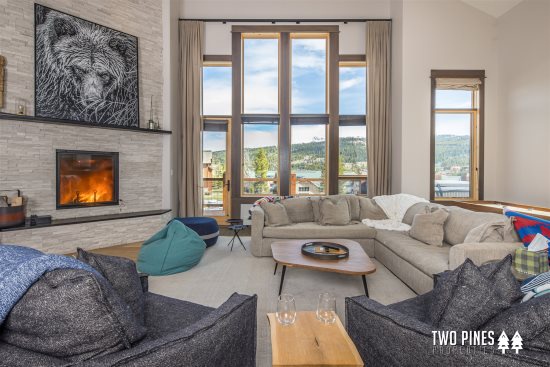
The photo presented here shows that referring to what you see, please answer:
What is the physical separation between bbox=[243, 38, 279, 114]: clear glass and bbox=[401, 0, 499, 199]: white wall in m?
2.53

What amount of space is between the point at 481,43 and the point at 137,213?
6.96 m

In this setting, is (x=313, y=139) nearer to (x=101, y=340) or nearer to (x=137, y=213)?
(x=137, y=213)

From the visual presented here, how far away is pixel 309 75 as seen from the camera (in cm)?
576

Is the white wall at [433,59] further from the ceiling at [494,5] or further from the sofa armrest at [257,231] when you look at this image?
the sofa armrest at [257,231]

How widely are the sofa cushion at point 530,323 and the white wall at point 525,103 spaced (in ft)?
14.0

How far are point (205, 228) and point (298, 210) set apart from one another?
153 centimetres

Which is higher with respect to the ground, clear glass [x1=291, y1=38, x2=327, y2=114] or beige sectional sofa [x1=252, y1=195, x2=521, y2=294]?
clear glass [x1=291, y1=38, x2=327, y2=114]

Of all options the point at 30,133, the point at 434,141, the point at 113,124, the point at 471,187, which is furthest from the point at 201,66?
the point at 471,187

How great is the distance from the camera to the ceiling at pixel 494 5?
468cm

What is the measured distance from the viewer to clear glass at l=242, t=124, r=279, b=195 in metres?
5.82

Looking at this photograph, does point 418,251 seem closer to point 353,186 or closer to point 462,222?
point 462,222

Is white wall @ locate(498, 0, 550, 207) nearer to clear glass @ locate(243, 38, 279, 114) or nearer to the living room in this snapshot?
the living room

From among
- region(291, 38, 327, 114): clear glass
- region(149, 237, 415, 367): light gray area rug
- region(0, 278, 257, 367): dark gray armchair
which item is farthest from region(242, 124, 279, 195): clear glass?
region(0, 278, 257, 367): dark gray armchair

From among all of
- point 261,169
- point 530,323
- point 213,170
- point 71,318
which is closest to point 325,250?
A: point 530,323
